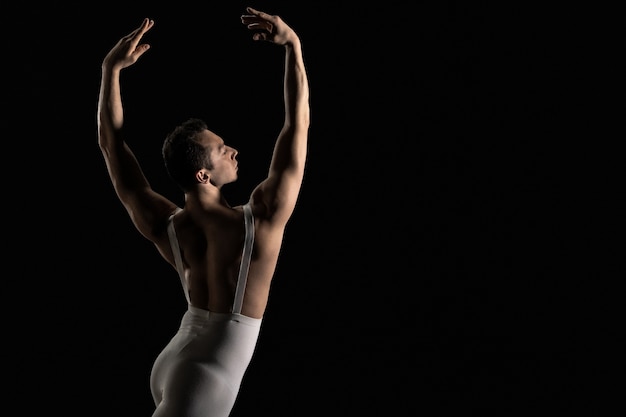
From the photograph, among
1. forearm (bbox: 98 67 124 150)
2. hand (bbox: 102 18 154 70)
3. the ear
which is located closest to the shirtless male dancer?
the ear

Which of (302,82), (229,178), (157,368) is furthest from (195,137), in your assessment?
(157,368)

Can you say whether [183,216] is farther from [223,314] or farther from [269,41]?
[269,41]

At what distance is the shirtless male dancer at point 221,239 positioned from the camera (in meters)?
4.97

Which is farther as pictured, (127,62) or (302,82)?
(127,62)

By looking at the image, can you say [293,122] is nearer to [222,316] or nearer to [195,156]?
[195,156]

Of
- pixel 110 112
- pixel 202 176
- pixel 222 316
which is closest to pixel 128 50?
pixel 110 112

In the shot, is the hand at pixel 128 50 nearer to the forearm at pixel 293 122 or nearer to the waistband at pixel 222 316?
the forearm at pixel 293 122

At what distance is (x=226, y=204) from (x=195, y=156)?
0.99ft

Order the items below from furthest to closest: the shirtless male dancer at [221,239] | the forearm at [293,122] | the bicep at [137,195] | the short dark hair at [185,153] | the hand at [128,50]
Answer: the hand at [128,50]
the bicep at [137,195]
the short dark hair at [185,153]
the forearm at [293,122]
the shirtless male dancer at [221,239]

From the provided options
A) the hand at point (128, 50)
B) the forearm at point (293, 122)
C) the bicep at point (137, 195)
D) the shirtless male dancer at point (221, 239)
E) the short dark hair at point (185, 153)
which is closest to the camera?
the shirtless male dancer at point (221, 239)

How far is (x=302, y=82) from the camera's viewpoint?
5.16 m

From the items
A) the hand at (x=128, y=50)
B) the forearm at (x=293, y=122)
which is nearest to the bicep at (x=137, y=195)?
the hand at (x=128, y=50)

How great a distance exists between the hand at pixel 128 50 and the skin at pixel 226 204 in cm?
24

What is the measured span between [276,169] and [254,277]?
56cm
